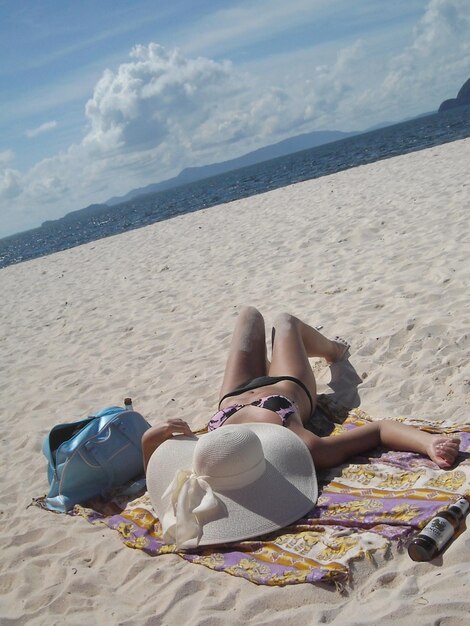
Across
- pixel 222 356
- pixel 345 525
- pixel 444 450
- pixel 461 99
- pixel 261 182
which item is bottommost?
pixel 345 525

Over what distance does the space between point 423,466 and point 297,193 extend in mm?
14160

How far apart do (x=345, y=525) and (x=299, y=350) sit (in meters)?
1.38

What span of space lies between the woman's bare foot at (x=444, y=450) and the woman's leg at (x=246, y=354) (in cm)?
128

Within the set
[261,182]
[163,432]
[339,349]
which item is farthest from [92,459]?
[261,182]

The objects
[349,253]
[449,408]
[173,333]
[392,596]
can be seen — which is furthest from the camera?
[349,253]

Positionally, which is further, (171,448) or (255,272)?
(255,272)

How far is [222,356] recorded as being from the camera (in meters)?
5.32

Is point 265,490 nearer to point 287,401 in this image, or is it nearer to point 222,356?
point 287,401

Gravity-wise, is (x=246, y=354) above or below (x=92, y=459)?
above

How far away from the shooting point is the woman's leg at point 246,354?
12.3 ft

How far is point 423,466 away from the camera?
277 cm

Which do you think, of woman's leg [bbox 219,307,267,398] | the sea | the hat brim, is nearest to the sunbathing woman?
woman's leg [bbox 219,307,267,398]

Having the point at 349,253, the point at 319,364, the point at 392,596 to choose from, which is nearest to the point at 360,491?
the point at 392,596

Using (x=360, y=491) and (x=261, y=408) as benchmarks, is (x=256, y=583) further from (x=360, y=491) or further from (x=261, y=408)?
(x=261, y=408)
